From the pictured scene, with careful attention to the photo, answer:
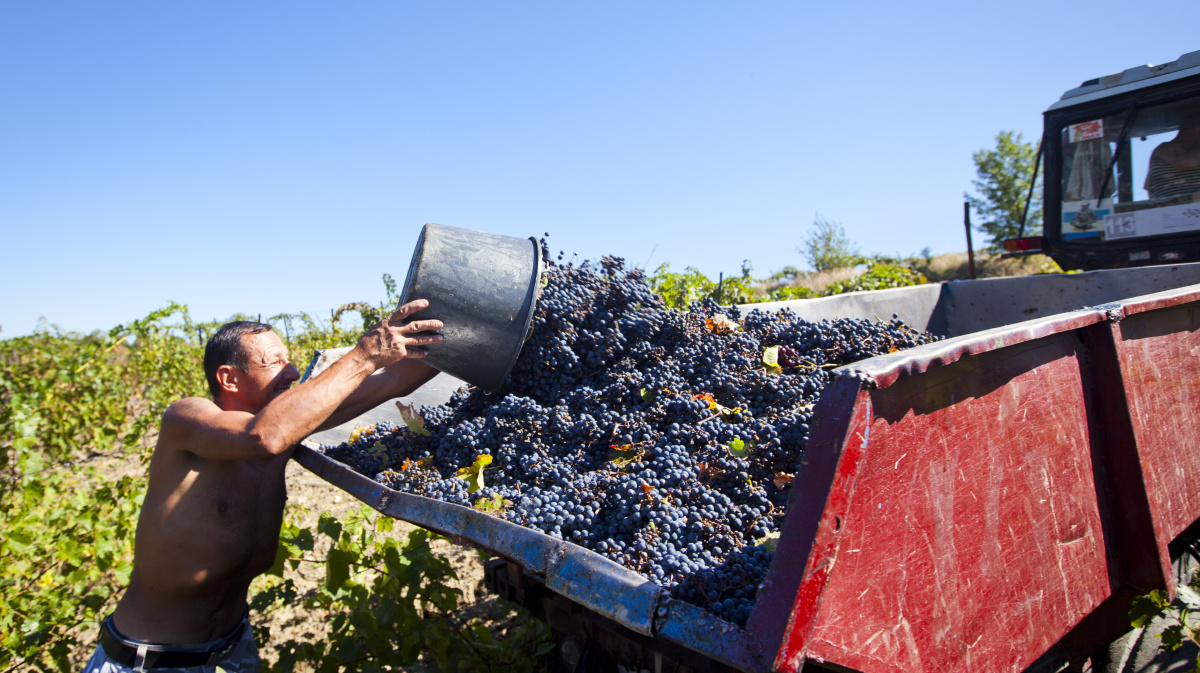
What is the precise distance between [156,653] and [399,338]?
44.2 inches

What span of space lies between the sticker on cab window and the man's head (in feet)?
18.3

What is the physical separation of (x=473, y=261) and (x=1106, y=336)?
173 cm

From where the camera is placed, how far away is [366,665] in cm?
211

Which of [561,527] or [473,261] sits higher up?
[473,261]

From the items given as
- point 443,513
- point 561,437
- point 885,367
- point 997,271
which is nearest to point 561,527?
point 443,513

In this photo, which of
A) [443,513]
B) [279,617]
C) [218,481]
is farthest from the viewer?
[279,617]

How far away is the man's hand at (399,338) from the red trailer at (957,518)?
0.38 m

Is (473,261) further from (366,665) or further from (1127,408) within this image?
(1127,408)

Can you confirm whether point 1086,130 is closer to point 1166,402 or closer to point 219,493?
point 1166,402

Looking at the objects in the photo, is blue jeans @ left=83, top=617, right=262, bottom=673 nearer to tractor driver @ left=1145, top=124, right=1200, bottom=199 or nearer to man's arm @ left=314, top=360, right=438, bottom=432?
man's arm @ left=314, top=360, right=438, bottom=432

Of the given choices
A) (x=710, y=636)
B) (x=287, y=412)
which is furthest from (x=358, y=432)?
(x=710, y=636)

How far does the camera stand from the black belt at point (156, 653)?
189 centimetres

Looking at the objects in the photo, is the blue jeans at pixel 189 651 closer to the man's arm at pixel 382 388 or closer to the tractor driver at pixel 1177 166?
the man's arm at pixel 382 388

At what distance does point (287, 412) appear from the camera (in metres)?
1.74
